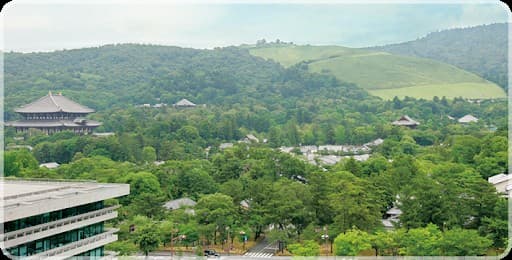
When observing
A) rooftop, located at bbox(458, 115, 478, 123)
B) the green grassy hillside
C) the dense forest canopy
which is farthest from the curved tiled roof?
the green grassy hillside

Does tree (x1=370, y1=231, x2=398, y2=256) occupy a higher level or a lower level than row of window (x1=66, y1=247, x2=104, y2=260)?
lower

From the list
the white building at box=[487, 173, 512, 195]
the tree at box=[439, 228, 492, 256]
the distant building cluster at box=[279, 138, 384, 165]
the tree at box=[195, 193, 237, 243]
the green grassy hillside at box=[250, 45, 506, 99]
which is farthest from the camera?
the green grassy hillside at box=[250, 45, 506, 99]

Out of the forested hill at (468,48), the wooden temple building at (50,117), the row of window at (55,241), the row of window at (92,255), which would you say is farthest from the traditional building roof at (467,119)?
the row of window at (55,241)

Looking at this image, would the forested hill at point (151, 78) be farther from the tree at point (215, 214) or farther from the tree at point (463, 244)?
the tree at point (463, 244)

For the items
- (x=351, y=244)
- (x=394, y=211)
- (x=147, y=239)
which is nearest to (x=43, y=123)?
(x=147, y=239)

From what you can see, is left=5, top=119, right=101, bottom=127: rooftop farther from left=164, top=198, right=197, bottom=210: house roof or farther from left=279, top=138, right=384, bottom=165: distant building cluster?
left=164, top=198, right=197, bottom=210: house roof

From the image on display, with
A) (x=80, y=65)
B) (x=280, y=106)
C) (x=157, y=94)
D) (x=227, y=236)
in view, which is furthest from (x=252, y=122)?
(x=80, y=65)

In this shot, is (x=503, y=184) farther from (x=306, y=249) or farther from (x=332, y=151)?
(x=332, y=151)
